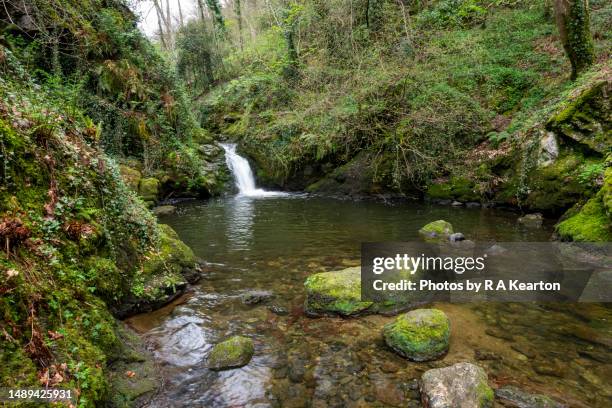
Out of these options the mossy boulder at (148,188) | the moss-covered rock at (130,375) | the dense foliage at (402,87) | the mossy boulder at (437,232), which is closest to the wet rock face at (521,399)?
the moss-covered rock at (130,375)

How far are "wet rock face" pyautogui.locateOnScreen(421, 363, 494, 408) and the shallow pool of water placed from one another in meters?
0.20

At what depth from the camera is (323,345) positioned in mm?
4078

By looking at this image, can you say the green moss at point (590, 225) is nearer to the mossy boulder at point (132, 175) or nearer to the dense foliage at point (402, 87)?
the dense foliage at point (402, 87)

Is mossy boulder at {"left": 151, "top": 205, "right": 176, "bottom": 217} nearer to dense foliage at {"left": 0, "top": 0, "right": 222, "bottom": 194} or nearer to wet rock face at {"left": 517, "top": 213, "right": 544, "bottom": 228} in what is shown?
dense foliage at {"left": 0, "top": 0, "right": 222, "bottom": 194}

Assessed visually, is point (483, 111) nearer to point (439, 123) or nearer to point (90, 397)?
point (439, 123)

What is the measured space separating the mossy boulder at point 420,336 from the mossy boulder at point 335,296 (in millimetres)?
693

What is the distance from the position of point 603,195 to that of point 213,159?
550 inches

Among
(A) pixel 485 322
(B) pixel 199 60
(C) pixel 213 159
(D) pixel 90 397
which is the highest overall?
(B) pixel 199 60

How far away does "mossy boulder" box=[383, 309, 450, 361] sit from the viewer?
A: 149 inches

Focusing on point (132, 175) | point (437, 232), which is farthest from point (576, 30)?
point (132, 175)

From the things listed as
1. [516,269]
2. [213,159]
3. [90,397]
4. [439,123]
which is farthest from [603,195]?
[213,159]

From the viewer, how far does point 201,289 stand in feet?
18.2

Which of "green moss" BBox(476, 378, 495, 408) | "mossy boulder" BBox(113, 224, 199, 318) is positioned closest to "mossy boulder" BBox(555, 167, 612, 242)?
"green moss" BBox(476, 378, 495, 408)

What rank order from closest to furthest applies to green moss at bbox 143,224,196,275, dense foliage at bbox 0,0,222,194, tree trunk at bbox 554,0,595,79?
green moss at bbox 143,224,196,275, tree trunk at bbox 554,0,595,79, dense foliage at bbox 0,0,222,194
